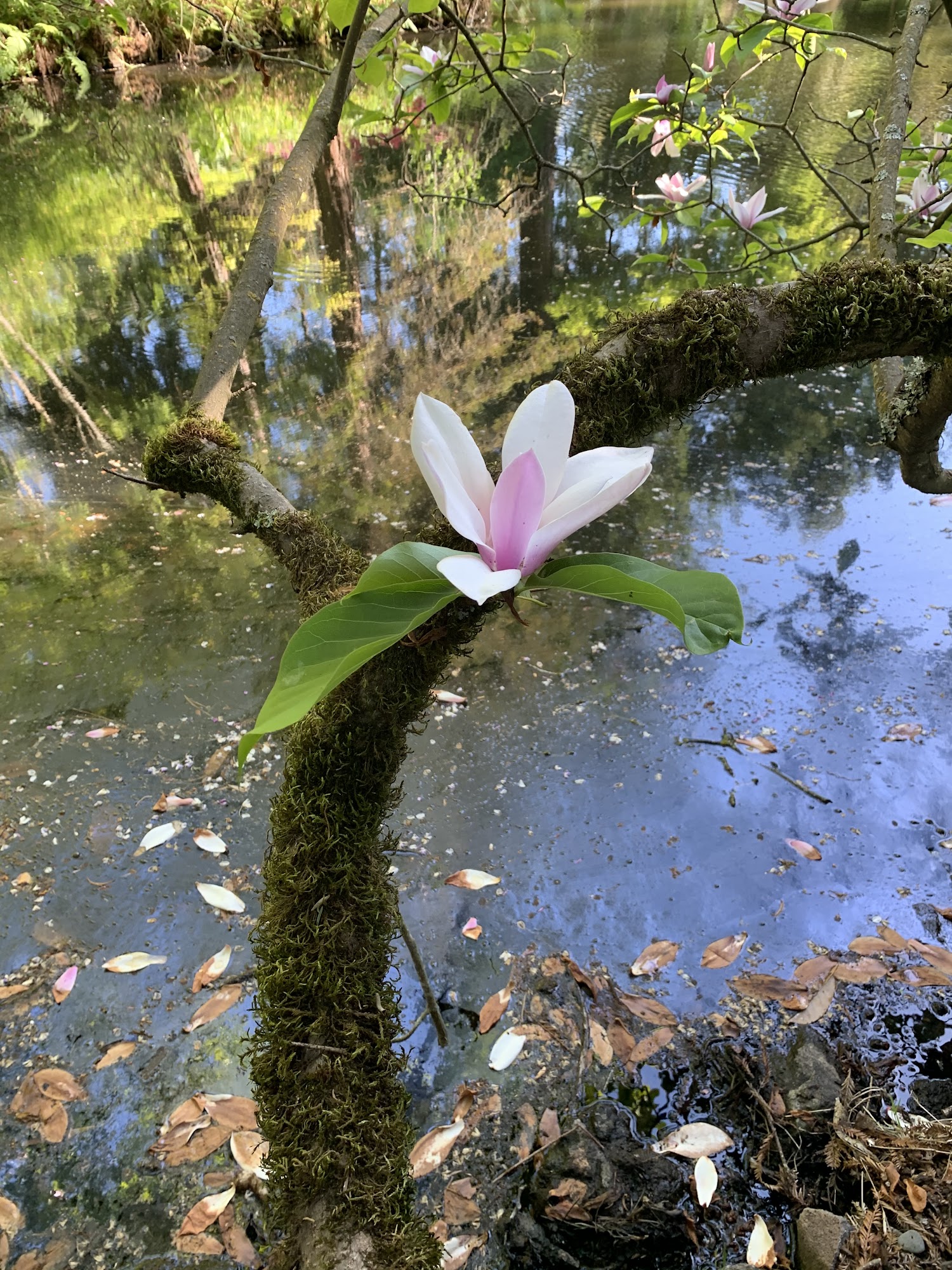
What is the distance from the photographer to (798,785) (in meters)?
1.82

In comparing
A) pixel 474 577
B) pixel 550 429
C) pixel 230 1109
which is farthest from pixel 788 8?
pixel 230 1109

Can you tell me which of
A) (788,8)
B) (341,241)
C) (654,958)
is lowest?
(654,958)

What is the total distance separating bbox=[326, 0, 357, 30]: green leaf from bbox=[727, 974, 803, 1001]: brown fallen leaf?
172 centimetres

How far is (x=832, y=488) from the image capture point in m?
2.74

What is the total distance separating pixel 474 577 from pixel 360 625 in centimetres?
10

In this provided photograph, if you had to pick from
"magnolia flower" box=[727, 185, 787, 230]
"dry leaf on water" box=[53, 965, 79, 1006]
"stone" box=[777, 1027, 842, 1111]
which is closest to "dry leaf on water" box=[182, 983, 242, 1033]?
"dry leaf on water" box=[53, 965, 79, 1006]

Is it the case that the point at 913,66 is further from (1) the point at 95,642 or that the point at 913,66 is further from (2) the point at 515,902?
(1) the point at 95,642

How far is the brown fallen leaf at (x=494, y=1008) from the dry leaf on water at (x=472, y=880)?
235 mm

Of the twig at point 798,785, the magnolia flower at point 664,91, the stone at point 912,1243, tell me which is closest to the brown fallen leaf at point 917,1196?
the stone at point 912,1243

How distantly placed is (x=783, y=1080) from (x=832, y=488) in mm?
2093

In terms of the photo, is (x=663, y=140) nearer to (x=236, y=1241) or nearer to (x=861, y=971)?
(x=861, y=971)

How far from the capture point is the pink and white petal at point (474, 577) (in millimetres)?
462

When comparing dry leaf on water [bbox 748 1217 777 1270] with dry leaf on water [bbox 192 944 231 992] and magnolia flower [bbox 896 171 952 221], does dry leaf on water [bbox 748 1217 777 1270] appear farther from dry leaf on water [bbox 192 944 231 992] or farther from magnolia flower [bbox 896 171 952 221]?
magnolia flower [bbox 896 171 952 221]

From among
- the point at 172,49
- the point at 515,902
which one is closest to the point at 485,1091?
the point at 515,902
